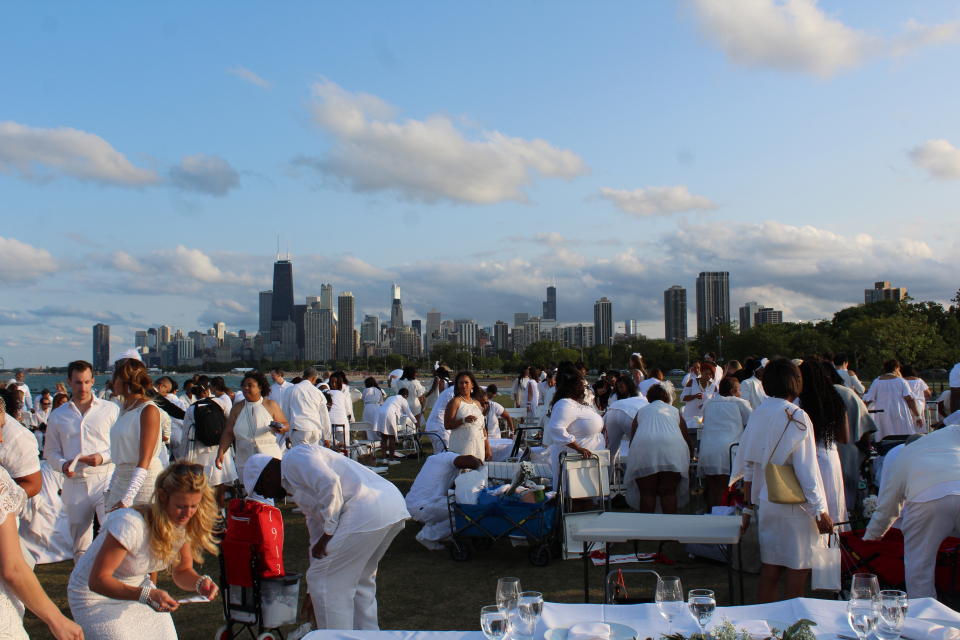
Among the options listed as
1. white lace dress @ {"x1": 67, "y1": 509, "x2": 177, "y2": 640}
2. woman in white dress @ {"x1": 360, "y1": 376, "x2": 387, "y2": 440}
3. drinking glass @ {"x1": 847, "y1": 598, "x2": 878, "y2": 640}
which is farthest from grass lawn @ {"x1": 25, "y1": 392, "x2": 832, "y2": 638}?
woman in white dress @ {"x1": 360, "y1": 376, "x2": 387, "y2": 440}

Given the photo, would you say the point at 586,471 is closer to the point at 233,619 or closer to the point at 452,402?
the point at 452,402

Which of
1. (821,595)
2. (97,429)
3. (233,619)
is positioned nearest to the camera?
(233,619)

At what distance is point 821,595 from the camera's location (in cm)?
511

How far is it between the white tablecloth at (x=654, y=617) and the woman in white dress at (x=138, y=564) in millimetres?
961

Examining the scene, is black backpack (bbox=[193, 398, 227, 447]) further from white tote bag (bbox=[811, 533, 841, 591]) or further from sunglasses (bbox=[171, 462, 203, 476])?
white tote bag (bbox=[811, 533, 841, 591])

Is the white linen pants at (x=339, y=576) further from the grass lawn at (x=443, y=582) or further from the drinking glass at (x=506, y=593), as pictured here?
the drinking glass at (x=506, y=593)

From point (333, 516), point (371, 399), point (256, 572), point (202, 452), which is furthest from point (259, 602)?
point (371, 399)

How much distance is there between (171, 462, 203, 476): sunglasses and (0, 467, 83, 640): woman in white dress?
29.6 inches

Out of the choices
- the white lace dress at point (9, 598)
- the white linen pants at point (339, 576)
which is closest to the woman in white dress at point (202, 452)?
the white linen pants at point (339, 576)

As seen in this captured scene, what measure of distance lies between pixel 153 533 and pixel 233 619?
132cm

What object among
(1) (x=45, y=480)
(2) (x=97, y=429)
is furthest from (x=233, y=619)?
(1) (x=45, y=480)

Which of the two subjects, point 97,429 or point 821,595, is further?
point 97,429

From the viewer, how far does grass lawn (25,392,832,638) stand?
4.96m

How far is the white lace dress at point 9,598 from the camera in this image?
2281 mm
